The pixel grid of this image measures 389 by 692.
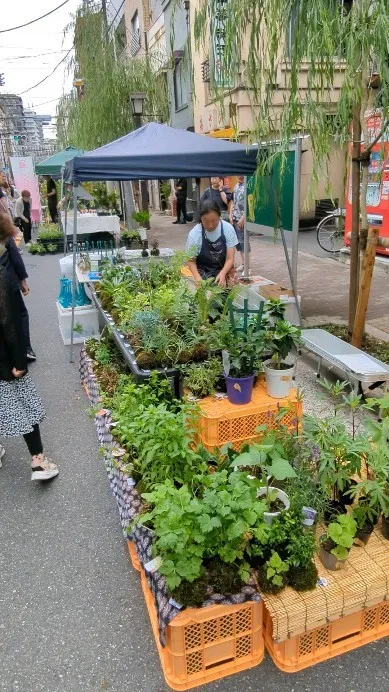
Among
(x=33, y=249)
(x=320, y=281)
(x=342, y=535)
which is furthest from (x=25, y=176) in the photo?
(x=342, y=535)

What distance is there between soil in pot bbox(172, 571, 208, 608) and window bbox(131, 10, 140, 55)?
23.8 metres

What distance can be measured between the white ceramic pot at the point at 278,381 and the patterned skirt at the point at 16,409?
161 cm

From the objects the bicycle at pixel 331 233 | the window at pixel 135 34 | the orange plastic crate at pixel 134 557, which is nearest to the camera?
the orange plastic crate at pixel 134 557

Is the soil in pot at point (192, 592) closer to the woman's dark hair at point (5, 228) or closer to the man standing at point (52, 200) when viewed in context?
the woman's dark hair at point (5, 228)

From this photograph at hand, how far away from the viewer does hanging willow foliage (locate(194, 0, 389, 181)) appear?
3.17 metres

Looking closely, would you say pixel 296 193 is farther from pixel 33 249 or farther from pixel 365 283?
pixel 33 249

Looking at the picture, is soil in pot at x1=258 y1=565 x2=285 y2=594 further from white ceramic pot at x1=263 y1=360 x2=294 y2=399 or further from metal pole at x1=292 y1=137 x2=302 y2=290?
metal pole at x1=292 y1=137 x2=302 y2=290

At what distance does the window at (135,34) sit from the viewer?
70.3ft

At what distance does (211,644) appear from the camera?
6.37 ft

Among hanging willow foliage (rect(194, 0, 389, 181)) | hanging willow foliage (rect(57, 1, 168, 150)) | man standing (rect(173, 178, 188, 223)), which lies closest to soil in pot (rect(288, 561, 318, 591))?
hanging willow foliage (rect(194, 0, 389, 181))

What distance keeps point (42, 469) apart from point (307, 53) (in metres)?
3.43

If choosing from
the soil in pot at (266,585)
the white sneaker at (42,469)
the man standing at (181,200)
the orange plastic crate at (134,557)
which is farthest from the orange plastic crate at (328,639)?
the man standing at (181,200)

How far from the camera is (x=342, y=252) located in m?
9.70

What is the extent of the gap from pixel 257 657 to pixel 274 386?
149 centimetres
